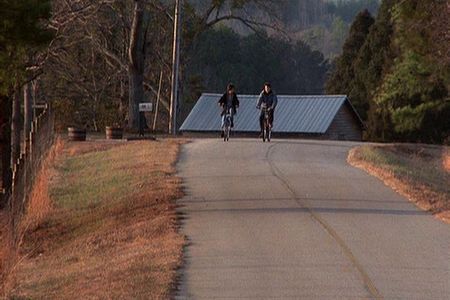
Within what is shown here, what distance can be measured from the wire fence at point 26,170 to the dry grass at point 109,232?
0.58 meters

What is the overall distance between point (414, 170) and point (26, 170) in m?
9.58

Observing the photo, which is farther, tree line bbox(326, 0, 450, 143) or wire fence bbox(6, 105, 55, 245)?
tree line bbox(326, 0, 450, 143)

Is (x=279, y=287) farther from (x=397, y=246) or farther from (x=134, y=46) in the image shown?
(x=134, y=46)

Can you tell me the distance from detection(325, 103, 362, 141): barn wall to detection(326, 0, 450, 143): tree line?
1670 mm

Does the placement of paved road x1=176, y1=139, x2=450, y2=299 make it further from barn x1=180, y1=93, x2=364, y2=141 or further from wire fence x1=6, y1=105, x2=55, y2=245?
barn x1=180, y1=93, x2=364, y2=141

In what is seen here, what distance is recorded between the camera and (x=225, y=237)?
49.8ft

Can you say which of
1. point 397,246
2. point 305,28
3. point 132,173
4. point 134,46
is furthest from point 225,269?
point 305,28

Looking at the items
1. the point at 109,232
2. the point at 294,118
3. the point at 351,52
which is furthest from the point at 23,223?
the point at 351,52

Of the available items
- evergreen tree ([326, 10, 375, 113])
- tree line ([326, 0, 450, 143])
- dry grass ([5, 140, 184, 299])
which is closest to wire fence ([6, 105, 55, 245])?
dry grass ([5, 140, 184, 299])

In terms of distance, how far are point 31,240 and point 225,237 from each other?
6203mm

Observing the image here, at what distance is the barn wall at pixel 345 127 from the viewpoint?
179 feet

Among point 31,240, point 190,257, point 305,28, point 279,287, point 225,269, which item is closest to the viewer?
point 279,287

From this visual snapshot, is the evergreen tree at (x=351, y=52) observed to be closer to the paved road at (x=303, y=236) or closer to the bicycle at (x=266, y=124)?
the bicycle at (x=266, y=124)

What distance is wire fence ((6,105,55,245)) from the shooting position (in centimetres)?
1883
